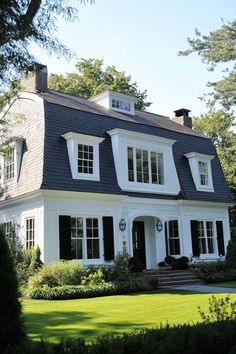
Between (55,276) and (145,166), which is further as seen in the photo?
(145,166)

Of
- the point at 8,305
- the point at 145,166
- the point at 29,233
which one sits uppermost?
the point at 145,166

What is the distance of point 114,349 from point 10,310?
191 cm

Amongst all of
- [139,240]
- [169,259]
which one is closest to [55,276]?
[139,240]

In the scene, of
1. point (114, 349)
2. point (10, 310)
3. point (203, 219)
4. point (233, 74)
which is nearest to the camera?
point (114, 349)

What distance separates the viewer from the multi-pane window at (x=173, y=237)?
21.9m

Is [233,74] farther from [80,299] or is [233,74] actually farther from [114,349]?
[114,349]

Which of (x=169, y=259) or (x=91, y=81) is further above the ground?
(x=91, y=81)

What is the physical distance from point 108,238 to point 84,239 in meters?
1.13

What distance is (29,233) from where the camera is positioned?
18.0 meters

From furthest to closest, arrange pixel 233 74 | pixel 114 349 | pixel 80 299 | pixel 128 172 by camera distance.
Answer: pixel 233 74, pixel 128 172, pixel 80 299, pixel 114 349

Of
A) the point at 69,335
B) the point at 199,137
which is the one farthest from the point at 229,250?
the point at 69,335

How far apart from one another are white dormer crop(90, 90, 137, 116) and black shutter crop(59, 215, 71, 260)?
842cm

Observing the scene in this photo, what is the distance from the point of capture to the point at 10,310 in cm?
603

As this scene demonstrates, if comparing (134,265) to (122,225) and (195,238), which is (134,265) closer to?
(122,225)
